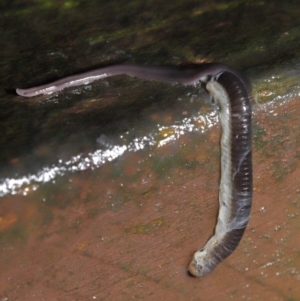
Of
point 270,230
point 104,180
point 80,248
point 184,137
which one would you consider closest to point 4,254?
point 80,248

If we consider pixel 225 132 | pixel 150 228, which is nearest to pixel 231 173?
pixel 225 132

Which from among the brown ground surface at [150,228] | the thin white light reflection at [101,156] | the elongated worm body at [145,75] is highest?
the elongated worm body at [145,75]

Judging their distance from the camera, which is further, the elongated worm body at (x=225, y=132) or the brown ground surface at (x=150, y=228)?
the elongated worm body at (x=225, y=132)

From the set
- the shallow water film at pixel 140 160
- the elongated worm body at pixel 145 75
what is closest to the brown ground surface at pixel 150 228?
the shallow water film at pixel 140 160

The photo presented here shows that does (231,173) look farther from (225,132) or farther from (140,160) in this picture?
(140,160)

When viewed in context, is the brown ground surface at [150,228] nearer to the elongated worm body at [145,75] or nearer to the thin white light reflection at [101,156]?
the thin white light reflection at [101,156]

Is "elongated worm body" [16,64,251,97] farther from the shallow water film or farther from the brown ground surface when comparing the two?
the brown ground surface
